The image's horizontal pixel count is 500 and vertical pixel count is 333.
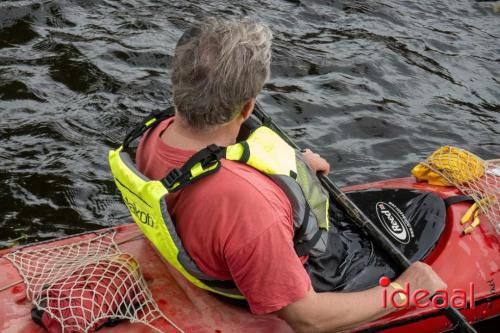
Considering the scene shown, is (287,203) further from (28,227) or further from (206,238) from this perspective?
(28,227)

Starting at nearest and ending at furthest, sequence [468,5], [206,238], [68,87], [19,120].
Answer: [206,238] → [19,120] → [68,87] → [468,5]

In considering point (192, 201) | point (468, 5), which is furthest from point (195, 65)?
point (468, 5)

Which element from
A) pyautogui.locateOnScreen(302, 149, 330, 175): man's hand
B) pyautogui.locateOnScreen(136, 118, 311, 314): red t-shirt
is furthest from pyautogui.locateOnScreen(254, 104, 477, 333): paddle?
pyautogui.locateOnScreen(136, 118, 311, 314): red t-shirt

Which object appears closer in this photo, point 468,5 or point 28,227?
point 28,227

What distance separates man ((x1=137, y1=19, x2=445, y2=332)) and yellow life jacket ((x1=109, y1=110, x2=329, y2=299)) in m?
0.05

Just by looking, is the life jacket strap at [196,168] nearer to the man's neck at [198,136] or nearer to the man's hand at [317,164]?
the man's neck at [198,136]

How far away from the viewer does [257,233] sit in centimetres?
233

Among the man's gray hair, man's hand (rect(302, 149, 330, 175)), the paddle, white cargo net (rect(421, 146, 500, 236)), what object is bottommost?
the paddle

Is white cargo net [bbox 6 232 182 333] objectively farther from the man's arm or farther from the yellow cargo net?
the yellow cargo net

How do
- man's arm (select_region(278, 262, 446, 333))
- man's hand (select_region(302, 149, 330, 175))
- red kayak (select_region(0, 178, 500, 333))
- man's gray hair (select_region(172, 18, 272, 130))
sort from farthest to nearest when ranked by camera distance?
man's hand (select_region(302, 149, 330, 175)) → red kayak (select_region(0, 178, 500, 333)) → man's arm (select_region(278, 262, 446, 333)) → man's gray hair (select_region(172, 18, 272, 130))

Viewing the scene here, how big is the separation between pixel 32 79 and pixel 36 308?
3.76 metres

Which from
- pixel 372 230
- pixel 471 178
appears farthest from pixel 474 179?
pixel 372 230

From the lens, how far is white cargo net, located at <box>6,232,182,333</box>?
8.84 ft

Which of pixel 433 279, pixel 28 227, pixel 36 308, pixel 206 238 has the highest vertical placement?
pixel 206 238
